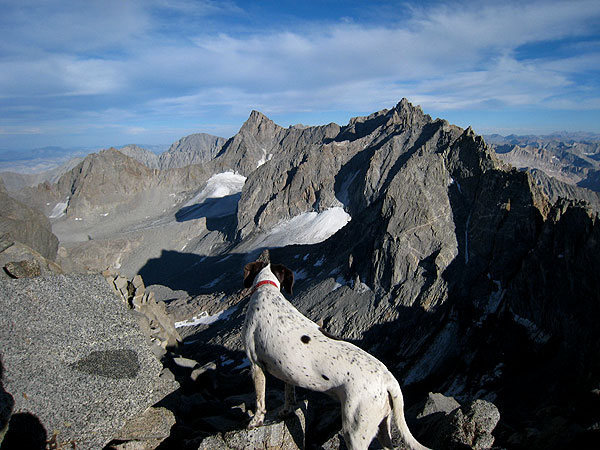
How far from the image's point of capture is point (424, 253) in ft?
134

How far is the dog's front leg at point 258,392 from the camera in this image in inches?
273

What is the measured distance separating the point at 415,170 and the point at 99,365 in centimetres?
4445

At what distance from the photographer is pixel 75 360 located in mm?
9070

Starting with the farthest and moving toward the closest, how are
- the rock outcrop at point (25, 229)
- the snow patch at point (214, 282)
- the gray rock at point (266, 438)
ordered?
the snow patch at point (214, 282) < the rock outcrop at point (25, 229) < the gray rock at point (266, 438)

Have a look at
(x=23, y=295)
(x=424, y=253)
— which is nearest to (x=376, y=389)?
(x=23, y=295)

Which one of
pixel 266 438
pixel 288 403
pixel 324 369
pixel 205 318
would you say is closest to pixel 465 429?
pixel 288 403

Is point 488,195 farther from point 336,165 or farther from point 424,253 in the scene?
point 336,165

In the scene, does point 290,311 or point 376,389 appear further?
point 290,311

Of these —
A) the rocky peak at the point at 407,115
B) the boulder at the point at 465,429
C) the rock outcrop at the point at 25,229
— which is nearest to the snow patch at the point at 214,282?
the rock outcrop at the point at 25,229

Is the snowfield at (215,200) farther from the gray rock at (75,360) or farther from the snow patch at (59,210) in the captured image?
the gray rock at (75,360)

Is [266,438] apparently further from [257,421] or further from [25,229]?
[25,229]

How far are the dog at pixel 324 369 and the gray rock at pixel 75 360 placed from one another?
3859mm

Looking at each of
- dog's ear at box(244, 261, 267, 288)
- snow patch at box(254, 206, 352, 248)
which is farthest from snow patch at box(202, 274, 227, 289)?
dog's ear at box(244, 261, 267, 288)

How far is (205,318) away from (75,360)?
44839 millimetres
